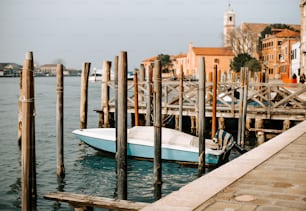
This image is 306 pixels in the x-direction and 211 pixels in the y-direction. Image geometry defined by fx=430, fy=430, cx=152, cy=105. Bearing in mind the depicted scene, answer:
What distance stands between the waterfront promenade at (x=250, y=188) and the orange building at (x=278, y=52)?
164ft

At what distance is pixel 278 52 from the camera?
201 feet

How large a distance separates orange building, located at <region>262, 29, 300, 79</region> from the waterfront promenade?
49846 mm

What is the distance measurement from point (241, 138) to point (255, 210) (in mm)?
9443

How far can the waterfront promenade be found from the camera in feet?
12.5

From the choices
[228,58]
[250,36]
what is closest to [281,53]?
[250,36]

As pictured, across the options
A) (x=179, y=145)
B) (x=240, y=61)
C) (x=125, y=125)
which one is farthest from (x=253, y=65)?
(x=125, y=125)

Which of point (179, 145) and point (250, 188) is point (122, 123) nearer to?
point (250, 188)

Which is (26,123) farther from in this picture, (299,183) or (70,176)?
(70,176)

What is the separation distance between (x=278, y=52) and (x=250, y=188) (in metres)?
60.0

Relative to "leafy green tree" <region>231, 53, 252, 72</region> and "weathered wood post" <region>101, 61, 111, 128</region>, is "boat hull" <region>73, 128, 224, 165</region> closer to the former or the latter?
"weathered wood post" <region>101, 61, 111, 128</region>

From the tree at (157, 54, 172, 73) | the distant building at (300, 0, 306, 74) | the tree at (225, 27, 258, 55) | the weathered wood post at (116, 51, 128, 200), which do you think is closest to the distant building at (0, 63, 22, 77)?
the tree at (157, 54, 172, 73)

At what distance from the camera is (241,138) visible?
1295 centimetres

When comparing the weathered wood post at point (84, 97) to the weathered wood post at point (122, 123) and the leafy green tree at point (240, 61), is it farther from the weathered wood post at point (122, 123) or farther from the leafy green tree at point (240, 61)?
the leafy green tree at point (240, 61)

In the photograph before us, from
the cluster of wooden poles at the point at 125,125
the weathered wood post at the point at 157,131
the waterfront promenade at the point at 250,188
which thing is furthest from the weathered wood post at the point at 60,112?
the waterfront promenade at the point at 250,188
